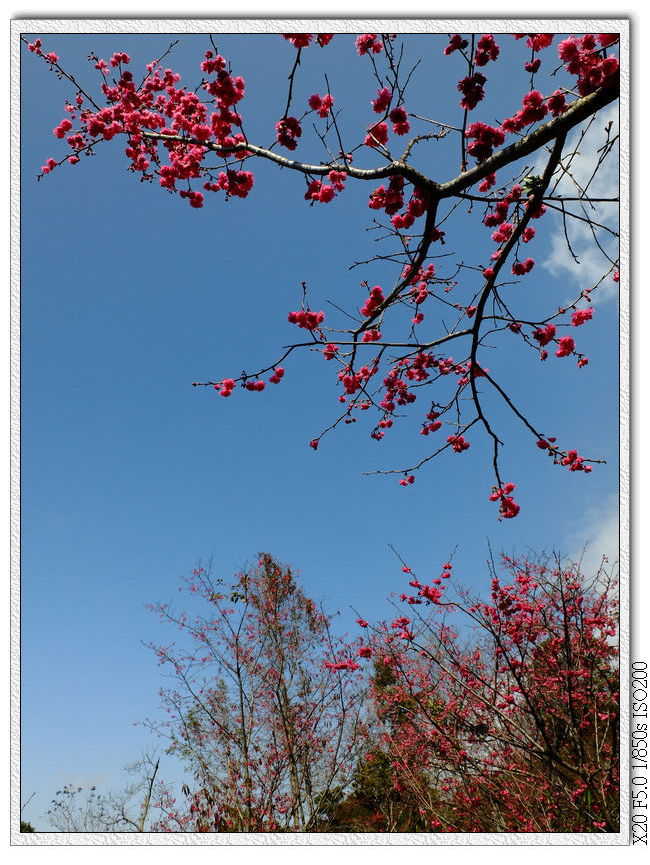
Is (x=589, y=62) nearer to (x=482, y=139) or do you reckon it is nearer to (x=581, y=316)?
(x=482, y=139)

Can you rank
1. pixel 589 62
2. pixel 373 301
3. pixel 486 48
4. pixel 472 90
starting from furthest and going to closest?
pixel 373 301, pixel 486 48, pixel 472 90, pixel 589 62

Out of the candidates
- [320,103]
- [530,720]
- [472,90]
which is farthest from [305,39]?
[530,720]

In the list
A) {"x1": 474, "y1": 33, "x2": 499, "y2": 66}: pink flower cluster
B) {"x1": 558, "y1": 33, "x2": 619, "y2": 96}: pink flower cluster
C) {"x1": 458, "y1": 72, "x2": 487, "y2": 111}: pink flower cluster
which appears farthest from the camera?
{"x1": 474, "y1": 33, "x2": 499, "y2": 66}: pink flower cluster

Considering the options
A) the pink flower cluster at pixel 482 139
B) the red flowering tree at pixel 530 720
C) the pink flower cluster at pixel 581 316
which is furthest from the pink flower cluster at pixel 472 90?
the red flowering tree at pixel 530 720

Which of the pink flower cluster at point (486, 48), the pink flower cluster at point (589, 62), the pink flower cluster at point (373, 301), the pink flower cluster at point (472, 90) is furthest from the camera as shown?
the pink flower cluster at point (373, 301)

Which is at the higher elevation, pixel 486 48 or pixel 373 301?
pixel 486 48

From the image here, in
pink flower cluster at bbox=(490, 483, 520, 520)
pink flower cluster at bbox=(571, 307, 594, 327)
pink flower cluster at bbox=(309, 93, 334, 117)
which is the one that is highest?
pink flower cluster at bbox=(309, 93, 334, 117)

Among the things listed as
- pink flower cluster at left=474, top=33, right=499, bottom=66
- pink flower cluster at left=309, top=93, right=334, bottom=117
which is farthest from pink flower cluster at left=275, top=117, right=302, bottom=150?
pink flower cluster at left=474, top=33, right=499, bottom=66

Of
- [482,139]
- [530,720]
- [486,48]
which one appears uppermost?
[486,48]

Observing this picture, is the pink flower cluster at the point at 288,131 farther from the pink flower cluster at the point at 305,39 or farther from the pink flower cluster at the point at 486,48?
the pink flower cluster at the point at 486,48

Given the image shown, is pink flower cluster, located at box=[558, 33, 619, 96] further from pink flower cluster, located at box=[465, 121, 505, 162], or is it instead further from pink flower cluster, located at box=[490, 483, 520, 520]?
pink flower cluster, located at box=[490, 483, 520, 520]

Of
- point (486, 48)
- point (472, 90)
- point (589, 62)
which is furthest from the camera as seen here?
point (486, 48)

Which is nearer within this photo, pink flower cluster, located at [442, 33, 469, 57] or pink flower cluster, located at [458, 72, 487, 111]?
pink flower cluster, located at [458, 72, 487, 111]
